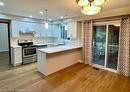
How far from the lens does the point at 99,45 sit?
16.5 ft

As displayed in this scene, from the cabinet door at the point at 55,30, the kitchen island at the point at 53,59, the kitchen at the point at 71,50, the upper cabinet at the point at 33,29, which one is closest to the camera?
the kitchen at the point at 71,50

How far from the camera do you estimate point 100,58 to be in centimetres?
525

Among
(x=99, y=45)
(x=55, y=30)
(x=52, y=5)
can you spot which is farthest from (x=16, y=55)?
(x=99, y=45)

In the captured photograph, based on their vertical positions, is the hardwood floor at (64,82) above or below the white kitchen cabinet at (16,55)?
below

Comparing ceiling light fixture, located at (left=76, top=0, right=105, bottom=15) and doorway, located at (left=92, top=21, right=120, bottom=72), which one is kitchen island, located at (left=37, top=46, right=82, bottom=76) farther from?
ceiling light fixture, located at (left=76, top=0, right=105, bottom=15)

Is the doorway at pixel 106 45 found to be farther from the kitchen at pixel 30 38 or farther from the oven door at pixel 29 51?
the oven door at pixel 29 51

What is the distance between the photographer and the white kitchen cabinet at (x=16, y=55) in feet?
15.6

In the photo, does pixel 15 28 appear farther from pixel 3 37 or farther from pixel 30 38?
pixel 3 37

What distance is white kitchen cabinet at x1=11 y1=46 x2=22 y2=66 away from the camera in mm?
4764

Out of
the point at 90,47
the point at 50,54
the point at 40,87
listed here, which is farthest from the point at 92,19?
the point at 40,87

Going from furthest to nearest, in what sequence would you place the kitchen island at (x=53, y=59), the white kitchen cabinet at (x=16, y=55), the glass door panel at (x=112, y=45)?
the white kitchen cabinet at (x=16, y=55) → the glass door panel at (x=112, y=45) → the kitchen island at (x=53, y=59)

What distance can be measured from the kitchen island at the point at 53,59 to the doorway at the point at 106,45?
1.27 metres

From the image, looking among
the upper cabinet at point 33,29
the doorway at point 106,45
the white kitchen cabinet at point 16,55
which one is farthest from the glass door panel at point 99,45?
the white kitchen cabinet at point 16,55

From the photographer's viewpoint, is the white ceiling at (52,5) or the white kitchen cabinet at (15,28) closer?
the white ceiling at (52,5)
